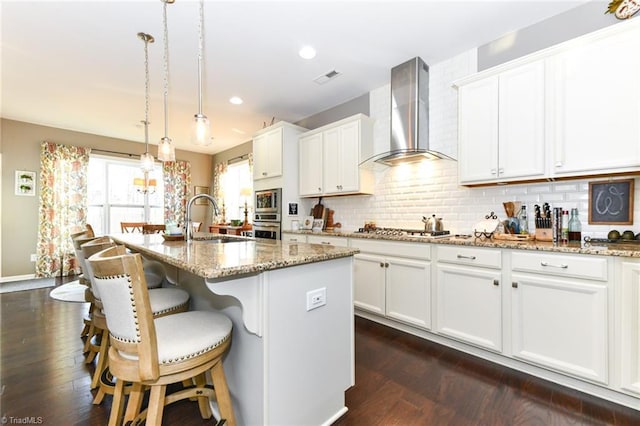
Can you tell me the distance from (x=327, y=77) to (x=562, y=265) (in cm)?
290

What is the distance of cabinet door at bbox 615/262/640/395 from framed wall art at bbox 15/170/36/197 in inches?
302

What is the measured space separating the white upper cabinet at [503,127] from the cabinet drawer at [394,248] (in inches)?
29.2

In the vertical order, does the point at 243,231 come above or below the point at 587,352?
above

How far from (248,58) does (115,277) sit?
2654 mm

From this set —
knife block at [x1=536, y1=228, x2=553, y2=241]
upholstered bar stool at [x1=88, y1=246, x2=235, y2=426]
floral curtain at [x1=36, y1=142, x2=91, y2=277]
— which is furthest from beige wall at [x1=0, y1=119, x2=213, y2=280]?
knife block at [x1=536, y1=228, x2=553, y2=241]

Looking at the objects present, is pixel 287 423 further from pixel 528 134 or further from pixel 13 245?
pixel 13 245

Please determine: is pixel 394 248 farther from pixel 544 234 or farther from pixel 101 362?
pixel 101 362

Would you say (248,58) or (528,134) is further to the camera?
(248,58)

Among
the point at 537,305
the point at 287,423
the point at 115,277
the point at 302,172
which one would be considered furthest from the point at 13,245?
the point at 537,305

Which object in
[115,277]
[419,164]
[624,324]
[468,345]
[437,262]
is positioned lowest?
[468,345]

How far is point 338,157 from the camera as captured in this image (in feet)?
12.3

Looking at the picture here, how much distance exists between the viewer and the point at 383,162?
3473 millimetres

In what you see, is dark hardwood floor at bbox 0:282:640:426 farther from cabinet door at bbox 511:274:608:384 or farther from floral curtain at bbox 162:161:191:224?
floral curtain at bbox 162:161:191:224

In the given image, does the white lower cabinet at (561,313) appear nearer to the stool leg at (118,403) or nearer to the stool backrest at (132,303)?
the stool backrest at (132,303)
